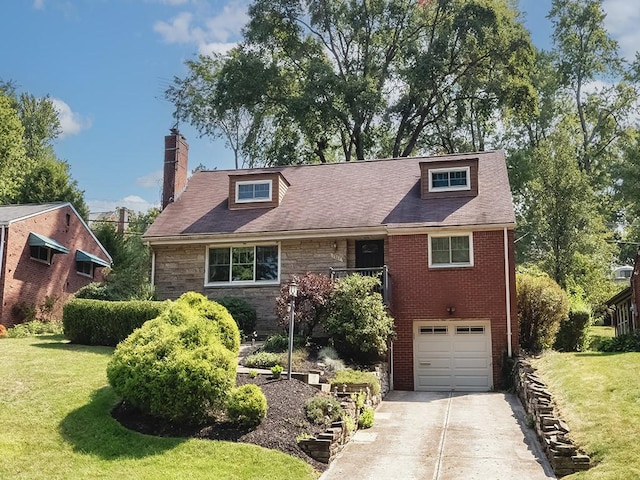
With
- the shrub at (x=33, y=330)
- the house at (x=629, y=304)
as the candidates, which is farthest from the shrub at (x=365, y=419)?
the house at (x=629, y=304)

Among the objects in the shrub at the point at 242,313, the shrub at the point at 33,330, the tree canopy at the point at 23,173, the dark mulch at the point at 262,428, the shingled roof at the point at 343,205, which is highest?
the tree canopy at the point at 23,173

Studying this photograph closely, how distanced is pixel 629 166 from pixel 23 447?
30.6 metres

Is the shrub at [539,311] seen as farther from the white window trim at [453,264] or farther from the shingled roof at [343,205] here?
the shingled roof at [343,205]

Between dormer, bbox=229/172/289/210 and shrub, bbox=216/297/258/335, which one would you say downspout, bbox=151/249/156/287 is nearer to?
shrub, bbox=216/297/258/335

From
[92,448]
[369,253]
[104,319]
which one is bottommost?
[92,448]

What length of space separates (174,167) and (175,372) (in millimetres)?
14837

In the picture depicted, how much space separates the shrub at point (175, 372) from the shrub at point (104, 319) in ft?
17.0

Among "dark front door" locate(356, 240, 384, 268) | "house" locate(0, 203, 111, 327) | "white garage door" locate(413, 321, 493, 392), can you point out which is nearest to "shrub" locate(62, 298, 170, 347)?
"dark front door" locate(356, 240, 384, 268)

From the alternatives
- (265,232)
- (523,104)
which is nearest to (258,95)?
(523,104)

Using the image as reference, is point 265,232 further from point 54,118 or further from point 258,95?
point 54,118

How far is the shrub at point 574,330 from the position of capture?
18.5m

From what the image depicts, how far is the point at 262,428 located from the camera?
9.82 meters

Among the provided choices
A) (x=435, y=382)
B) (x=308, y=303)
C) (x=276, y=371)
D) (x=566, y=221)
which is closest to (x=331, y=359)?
(x=308, y=303)

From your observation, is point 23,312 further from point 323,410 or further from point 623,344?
point 623,344
